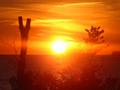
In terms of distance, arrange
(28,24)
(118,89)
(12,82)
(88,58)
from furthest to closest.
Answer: (88,58) → (118,89) → (12,82) → (28,24)

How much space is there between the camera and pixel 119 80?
87.3 feet

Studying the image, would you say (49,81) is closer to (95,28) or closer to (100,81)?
(100,81)

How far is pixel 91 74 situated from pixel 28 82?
421cm

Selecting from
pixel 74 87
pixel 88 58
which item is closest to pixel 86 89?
pixel 74 87

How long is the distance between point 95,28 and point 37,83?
19.4ft

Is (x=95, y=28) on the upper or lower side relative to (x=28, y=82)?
upper

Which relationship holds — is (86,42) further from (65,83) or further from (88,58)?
(65,83)

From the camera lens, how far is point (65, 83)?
26.9 meters

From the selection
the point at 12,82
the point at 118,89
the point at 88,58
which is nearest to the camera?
the point at 12,82

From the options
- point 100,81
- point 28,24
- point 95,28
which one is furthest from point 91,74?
point 28,24

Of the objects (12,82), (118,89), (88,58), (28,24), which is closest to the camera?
(28,24)

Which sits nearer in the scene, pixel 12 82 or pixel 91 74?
pixel 12 82

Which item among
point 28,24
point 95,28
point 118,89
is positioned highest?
point 95,28

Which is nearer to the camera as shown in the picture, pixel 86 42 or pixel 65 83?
pixel 65 83
